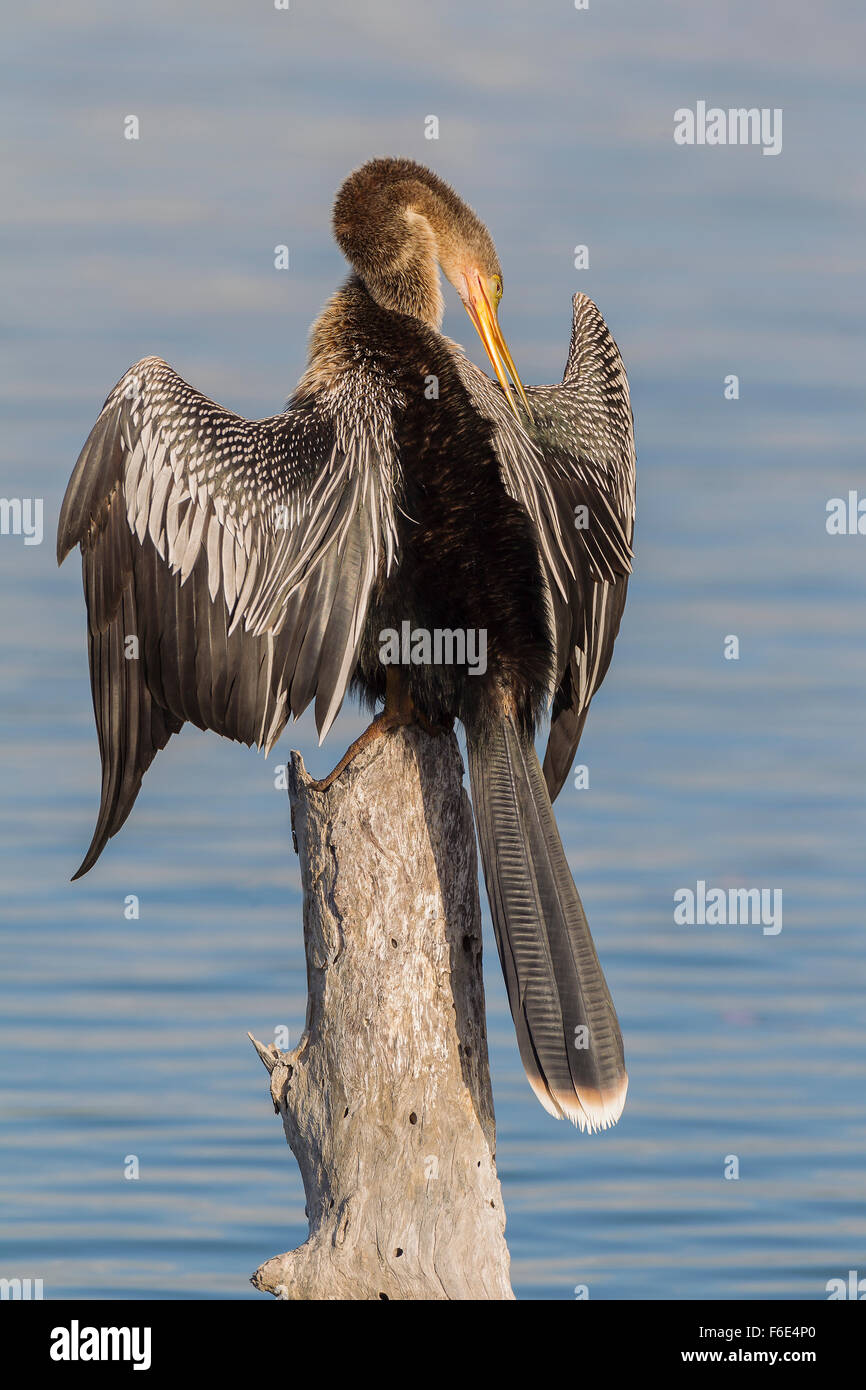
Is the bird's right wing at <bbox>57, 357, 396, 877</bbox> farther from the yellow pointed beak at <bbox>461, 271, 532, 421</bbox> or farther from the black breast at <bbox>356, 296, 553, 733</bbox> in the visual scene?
the yellow pointed beak at <bbox>461, 271, 532, 421</bbox>

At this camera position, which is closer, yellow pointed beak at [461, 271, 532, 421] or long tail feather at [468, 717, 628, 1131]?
long tail feather at [468, 717, 628, 1131]

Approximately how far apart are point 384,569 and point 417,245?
4.43 ft

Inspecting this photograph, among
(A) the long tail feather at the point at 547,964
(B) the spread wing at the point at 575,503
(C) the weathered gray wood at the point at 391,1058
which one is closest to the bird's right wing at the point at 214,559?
(C) the weathered gray wood at the point at 391,1058

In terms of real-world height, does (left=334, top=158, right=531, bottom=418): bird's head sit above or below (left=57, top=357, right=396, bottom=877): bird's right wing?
above

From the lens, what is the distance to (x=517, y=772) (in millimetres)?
5305

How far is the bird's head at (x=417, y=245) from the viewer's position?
618 centimetres

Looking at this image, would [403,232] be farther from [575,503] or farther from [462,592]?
[462,592]

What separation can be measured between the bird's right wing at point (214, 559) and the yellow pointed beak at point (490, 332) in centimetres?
58

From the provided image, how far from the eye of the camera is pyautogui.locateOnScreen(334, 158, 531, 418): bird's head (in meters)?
6.18

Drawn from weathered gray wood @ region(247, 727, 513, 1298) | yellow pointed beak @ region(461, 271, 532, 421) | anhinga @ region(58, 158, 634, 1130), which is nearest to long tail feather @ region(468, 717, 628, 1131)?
anhinga @ region(58, 158, 634, 1130)

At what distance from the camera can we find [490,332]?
247 inches

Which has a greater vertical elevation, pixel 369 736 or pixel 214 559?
pixel 214 559

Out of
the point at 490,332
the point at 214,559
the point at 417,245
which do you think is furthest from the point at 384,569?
the point at 417,245

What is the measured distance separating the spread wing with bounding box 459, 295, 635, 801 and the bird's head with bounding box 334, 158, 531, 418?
215mm
